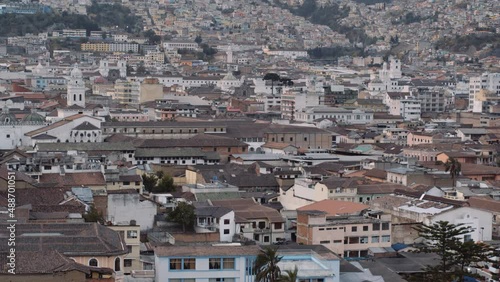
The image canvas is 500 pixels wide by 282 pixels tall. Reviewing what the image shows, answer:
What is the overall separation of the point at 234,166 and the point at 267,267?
2121 centimetres

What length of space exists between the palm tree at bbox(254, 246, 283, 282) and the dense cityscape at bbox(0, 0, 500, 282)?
0.05m

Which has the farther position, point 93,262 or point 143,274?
point 143,274

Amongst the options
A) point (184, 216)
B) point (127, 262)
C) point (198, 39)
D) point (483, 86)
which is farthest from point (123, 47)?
point (127, 262)

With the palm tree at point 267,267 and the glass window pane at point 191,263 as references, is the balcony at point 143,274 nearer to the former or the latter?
the glass window pane at point 191,263

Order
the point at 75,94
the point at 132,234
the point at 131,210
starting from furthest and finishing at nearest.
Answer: the point at 75,94
the point at 131,210
the point at 132,234

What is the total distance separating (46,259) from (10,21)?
3847 inches

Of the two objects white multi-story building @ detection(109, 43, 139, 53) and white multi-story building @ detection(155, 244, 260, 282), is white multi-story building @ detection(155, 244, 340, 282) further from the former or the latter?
white multi-story building @ detection(109, 43, 139, 53)

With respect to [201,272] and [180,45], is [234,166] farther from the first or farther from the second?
[180,45]

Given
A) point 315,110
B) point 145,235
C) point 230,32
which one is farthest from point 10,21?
point 145,235

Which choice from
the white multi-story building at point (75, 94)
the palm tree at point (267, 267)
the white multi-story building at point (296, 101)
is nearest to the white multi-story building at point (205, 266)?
the palm tree at point (267, 267)

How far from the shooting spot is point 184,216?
27.8 m

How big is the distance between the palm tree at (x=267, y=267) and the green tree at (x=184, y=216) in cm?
768

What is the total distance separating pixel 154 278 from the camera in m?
22.2

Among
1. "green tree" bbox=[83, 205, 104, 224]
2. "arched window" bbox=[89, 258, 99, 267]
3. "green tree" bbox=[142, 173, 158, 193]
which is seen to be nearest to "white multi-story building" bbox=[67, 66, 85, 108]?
"green tree" bbox=[142, 173, 158, 193]
